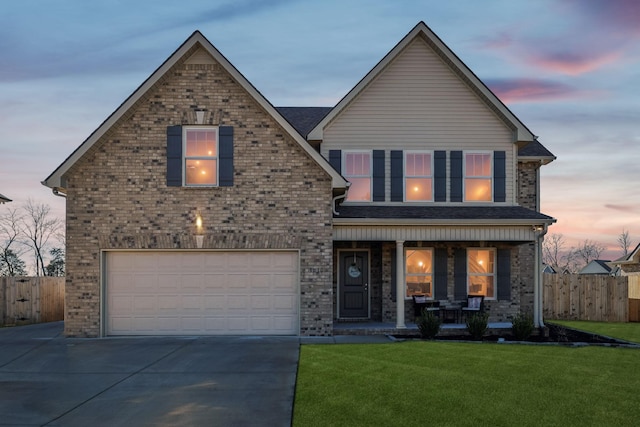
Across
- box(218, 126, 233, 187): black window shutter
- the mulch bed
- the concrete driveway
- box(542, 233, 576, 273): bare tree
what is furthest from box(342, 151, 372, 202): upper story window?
box(542, 233, 576, 273): bare tree

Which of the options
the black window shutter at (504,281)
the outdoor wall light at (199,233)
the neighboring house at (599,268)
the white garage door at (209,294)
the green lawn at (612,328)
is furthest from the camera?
the neighboring house at (599,268)

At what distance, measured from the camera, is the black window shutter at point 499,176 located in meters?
18.5

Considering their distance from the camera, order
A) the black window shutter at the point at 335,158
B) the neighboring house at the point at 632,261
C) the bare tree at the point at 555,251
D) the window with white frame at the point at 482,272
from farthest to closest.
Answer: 1. the bare tree at the point at 555,251
2. the neighboring house at the point at 632,261
3. the window with white frame at the point at 482,272
4. the black window shutter at the point at 335,158

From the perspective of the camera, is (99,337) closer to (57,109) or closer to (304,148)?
(304,148)

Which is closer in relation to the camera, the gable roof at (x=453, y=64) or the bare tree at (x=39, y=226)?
the gable roof at (x=453, y=64)

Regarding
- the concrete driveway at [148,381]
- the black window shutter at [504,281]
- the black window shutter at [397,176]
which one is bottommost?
the concrete driveway at [148,381]

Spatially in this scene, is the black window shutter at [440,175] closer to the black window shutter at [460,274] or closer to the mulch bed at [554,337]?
the black window shutter at [460,274]

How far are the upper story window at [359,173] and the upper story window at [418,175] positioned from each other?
122cm

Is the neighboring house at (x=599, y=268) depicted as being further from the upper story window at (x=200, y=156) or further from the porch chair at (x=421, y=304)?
the upper story window at (x=200, y=156)

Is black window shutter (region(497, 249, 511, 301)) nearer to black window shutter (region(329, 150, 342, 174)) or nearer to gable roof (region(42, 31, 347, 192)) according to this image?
black window shutter (region(329, 150, 342, 174))

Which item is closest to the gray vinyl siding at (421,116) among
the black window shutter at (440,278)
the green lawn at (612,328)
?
the black window shutter at (440,278)

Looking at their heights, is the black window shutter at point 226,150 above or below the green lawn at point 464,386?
above

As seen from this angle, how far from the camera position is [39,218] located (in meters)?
40.5

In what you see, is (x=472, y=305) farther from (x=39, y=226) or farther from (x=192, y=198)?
(x=39, y=226)
